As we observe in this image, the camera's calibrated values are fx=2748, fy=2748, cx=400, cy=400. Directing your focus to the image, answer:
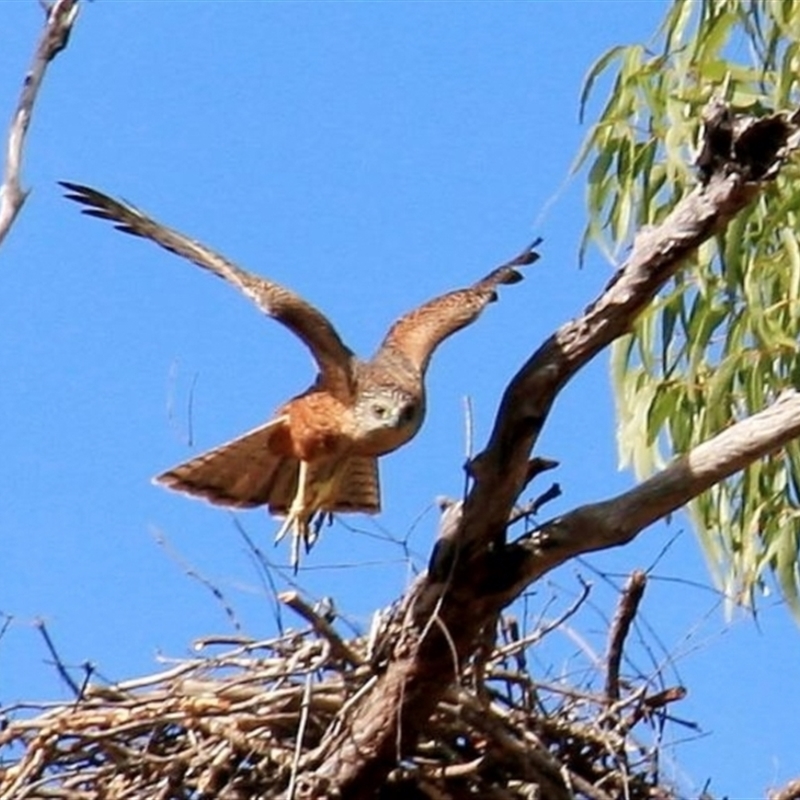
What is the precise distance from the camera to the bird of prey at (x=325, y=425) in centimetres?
616

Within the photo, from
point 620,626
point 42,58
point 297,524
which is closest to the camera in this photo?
point 42,58

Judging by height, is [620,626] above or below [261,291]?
below

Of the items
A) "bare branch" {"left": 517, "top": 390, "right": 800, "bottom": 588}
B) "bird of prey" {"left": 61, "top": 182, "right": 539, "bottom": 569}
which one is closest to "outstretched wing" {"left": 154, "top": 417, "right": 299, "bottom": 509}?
"bird of prey" {"left": 61, "top": 182, "right": 539, "bottom": 569}

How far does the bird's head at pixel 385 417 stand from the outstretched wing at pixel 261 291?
0.41 feet

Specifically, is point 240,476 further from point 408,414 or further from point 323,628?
point 323,628

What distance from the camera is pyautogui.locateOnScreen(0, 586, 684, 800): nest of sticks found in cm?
516

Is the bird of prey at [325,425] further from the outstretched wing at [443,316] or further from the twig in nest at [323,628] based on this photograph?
the twig in nest at [323,628]

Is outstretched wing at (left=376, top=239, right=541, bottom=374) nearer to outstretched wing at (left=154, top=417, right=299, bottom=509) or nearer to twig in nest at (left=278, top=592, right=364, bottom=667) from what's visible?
outstretched wing at (left=154, top=417, right=299, bottom=509)

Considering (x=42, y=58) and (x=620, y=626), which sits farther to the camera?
(x=620, y=626)

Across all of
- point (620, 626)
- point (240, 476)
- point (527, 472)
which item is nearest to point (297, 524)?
point (240, 476)

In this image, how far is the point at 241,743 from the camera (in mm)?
5176

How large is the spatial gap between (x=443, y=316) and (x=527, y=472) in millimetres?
1772

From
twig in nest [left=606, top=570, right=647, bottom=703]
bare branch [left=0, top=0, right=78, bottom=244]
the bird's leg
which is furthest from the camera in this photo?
the bird's leg

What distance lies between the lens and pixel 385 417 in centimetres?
620
